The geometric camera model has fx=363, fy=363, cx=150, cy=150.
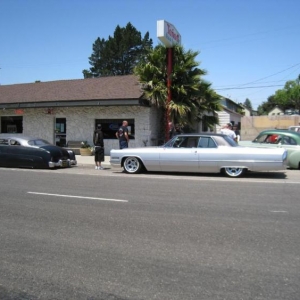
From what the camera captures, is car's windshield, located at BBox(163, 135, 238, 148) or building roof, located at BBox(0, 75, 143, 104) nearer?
car's windshield, located at BBox(163, 135, 238, 148)

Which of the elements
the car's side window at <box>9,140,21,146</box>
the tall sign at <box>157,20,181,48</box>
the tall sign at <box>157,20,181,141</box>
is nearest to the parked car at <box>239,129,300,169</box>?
the tall sign at <box>157,20,181,141</box>

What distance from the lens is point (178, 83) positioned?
59.9ft

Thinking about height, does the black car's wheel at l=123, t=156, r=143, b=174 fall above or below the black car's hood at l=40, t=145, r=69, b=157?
below

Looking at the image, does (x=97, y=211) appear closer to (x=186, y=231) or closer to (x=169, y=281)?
(x=186, y=231)

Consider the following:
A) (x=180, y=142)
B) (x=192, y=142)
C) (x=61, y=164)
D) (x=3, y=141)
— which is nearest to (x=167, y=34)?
(x=180, y=142)

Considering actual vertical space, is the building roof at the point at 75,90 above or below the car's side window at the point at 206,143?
above

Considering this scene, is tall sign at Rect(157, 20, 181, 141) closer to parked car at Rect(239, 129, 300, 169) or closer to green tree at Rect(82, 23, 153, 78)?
parked car at Rect(239, 129, 300, 169)

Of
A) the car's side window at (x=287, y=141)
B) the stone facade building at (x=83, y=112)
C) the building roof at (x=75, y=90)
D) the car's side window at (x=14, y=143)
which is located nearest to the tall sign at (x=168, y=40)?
the stone facade building at (x=83, y=112)

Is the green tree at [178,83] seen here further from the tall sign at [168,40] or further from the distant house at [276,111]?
the distant house at [276,111]

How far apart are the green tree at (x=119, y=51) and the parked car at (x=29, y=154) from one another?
3957cm

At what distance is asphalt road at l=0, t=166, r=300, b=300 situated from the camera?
354 cm

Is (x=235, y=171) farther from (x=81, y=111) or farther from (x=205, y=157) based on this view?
(x=81, y=111)

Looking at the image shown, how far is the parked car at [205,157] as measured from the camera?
11031 millimetres

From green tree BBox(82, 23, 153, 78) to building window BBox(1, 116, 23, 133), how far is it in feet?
104
